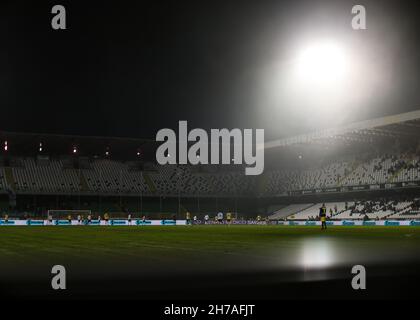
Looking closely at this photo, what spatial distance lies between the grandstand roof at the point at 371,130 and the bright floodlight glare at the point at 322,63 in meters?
12.3

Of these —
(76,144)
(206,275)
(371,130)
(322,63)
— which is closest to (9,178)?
(76,144)

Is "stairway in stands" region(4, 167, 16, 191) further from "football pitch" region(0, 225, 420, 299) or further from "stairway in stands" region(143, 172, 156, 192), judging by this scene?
"football pitch" region(0, 225, 420, 299)

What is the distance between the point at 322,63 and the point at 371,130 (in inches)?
801

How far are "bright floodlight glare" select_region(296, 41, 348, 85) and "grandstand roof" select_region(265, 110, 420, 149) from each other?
40.2ft

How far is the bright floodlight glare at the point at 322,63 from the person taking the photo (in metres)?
45.4

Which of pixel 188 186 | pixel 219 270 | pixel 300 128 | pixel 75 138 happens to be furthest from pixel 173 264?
pixel 188 186

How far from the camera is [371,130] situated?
211 feet

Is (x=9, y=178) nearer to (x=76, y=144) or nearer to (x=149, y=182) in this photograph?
(x=76, y=144)

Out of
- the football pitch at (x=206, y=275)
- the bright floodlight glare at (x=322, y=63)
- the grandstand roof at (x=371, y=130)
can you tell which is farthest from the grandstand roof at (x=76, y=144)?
the football pitch at (x=206, y=275)

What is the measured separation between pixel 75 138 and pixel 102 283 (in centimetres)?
7114

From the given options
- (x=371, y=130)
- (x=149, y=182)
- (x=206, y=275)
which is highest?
(x=371, y=130)

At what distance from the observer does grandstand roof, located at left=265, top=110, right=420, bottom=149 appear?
58.0m

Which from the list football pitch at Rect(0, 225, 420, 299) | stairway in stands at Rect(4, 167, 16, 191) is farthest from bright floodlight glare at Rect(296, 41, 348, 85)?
stairway in stands at Rect(4, 167, 16, 191)

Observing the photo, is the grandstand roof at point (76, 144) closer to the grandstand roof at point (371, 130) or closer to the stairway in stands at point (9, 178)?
the stairway in stands at point (9, 178)
